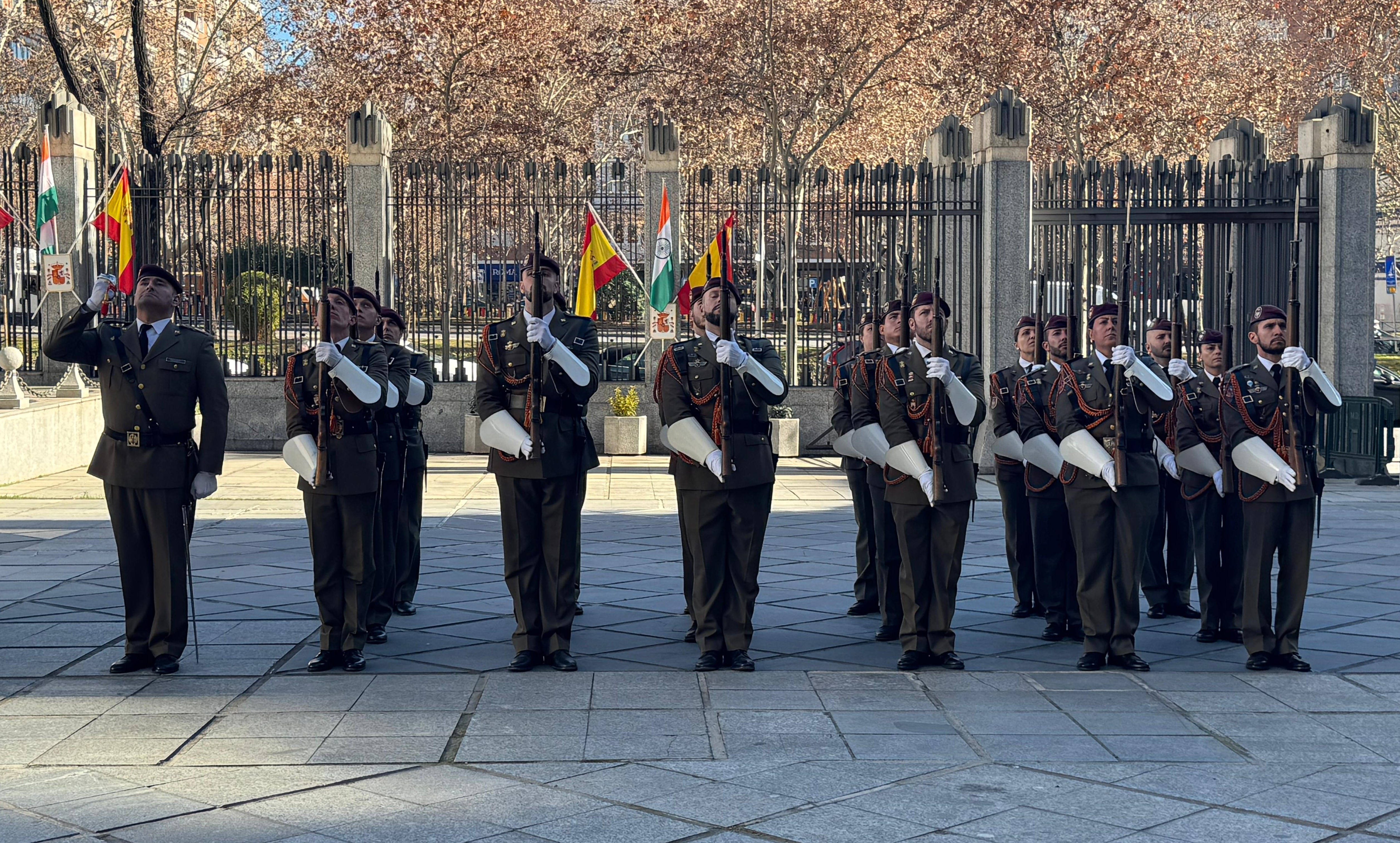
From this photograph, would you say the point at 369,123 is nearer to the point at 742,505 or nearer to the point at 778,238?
the point at 778,238

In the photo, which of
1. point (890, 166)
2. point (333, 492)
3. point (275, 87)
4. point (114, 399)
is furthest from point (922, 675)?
point (275, 87)

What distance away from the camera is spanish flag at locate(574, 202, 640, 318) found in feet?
55.3

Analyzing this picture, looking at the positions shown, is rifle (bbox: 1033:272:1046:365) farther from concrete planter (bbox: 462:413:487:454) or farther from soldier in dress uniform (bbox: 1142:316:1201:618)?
concrete planter (bbox: 462:413:487:454)

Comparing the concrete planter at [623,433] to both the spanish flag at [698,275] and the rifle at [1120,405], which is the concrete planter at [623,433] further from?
the rifle at [1120,405]

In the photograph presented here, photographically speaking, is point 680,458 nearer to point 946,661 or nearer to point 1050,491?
point 946,661

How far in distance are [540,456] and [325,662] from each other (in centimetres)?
144

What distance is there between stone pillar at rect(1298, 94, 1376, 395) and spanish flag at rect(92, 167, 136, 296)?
12.7m

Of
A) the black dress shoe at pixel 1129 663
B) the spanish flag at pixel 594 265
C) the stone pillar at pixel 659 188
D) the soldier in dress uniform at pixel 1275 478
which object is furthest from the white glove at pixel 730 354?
the stone pillar at pixel 659 188

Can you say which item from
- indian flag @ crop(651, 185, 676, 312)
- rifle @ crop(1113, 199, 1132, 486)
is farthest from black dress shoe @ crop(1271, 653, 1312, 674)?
indian flag @ crop(651, 185, 676, 312)

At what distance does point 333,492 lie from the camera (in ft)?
24.6

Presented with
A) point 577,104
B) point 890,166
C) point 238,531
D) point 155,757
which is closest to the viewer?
point 155,757

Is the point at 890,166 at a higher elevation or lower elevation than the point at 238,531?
higher

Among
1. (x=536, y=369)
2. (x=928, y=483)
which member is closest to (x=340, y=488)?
(x=536, y=369)

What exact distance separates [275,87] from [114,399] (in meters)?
22.0
